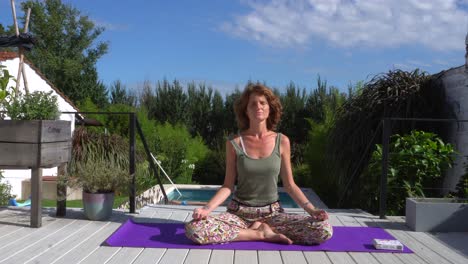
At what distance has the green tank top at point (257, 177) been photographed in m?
3.38

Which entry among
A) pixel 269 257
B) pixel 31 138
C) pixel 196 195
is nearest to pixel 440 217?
pixel 269 257

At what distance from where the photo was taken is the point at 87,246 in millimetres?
3219

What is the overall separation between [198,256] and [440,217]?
2.09 m

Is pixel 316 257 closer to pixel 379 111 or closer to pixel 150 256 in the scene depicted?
pixel 150 256

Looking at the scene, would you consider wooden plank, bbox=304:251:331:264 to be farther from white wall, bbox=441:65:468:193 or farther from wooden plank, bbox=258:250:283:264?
white wall, bbox=441:65:468:193

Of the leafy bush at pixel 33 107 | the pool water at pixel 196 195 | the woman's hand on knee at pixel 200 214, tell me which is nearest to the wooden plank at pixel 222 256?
the woman's hand on knee at pixel 200 214

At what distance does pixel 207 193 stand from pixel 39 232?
5831 millimetres

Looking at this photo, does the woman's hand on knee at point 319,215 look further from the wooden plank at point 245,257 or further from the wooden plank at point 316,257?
the wooden plank at point 245,257

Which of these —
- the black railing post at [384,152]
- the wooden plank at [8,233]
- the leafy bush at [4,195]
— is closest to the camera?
the wooden plank at [8,233]

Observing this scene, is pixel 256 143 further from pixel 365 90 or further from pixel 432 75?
pixel 432 75

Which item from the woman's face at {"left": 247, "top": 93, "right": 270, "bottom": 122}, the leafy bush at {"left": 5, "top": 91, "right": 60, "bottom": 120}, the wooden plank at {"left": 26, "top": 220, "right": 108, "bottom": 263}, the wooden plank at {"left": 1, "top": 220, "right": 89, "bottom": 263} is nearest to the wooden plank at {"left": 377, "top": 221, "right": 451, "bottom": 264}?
the woman's face at {"left": 247, "top": 93, "right": 270, "bottom": 122}

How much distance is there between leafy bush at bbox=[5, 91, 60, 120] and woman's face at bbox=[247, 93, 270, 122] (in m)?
1.60

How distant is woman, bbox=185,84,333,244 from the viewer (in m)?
3.21

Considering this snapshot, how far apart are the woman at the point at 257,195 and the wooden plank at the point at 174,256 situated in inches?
5.9
